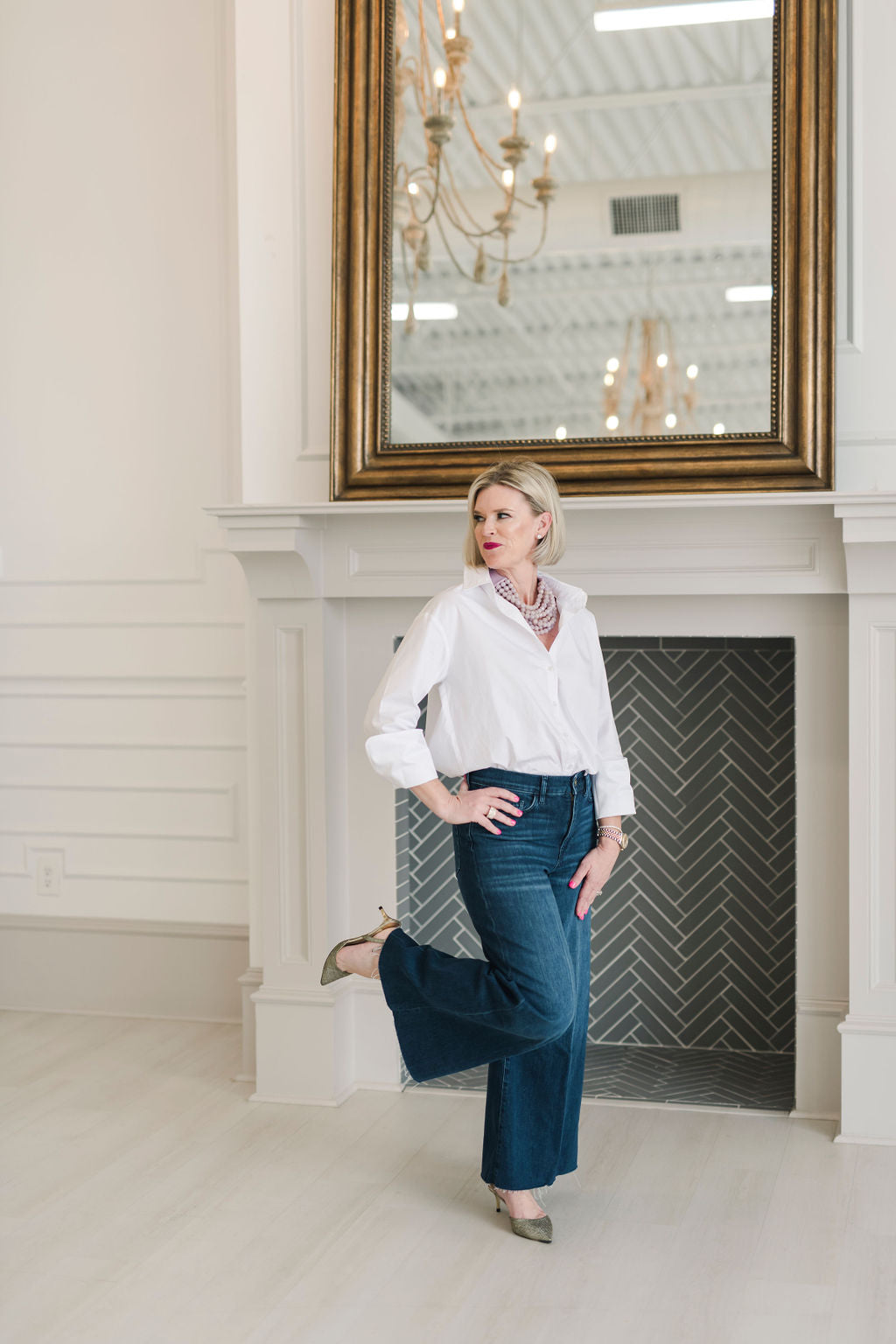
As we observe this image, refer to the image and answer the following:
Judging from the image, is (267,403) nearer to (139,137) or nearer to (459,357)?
(459,357)

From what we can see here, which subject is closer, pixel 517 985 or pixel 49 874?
pixel 517 985

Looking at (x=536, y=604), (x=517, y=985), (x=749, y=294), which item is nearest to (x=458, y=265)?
(x=749, y=294)

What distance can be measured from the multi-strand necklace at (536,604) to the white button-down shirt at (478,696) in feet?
0.08

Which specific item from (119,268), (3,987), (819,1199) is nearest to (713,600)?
(819,1199)

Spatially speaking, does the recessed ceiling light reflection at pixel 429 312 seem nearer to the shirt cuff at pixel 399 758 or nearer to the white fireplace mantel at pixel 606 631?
the white fireplace mantel at pixel 606 631

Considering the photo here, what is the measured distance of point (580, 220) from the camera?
3.19 metres

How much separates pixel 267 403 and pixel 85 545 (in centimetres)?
98

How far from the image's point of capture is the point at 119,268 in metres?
4.02

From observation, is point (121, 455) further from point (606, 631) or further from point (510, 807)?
point (510, 807)

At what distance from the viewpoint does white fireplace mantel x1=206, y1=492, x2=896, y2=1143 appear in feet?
9.88

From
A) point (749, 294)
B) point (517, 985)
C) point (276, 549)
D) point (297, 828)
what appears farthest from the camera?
point (297, 828)

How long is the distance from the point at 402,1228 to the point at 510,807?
2.88ft

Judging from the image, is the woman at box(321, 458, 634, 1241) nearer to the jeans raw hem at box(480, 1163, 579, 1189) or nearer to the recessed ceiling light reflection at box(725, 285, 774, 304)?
the jeans raw hem at box(480, 1163, 579, 1189)

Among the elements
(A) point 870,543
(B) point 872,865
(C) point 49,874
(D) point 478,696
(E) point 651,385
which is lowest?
(C) point 49,874
